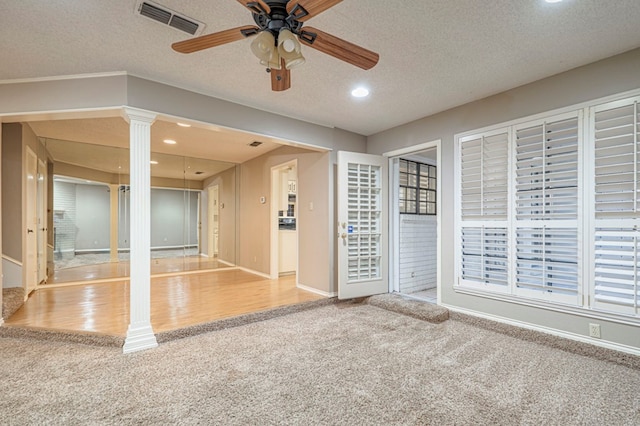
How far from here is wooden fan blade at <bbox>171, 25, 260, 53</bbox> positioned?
157 cm

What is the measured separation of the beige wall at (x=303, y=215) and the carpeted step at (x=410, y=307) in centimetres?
76

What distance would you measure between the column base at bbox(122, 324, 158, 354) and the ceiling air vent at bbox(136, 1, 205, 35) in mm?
2556

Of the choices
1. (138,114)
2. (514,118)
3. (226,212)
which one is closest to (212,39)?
(138,114)

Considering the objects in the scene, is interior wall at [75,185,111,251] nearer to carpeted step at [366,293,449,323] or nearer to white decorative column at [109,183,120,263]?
white decorative column at [109,183,120,263]

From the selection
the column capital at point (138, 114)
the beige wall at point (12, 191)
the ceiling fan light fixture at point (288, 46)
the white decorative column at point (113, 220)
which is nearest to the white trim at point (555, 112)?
the ceiling fan light fixture at point (288, 46)

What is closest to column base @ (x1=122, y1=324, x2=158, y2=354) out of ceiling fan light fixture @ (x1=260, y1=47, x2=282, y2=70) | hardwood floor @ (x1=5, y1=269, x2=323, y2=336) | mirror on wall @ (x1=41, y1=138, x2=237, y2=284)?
hardwood floor @ (x1=5, y1=269, x2=323, y2=336)

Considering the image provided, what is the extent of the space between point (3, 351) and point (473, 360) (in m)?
4.18

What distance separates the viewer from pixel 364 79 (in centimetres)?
286

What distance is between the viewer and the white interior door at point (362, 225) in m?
4.08

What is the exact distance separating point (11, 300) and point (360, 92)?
468 cm

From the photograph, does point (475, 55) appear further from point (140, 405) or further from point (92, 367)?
point (92, 367)

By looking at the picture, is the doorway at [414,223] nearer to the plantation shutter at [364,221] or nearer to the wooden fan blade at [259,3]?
the plantation shutter at [364,221]

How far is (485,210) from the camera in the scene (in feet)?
A: 10.8

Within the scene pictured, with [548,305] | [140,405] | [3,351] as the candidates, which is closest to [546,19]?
[548,305]
